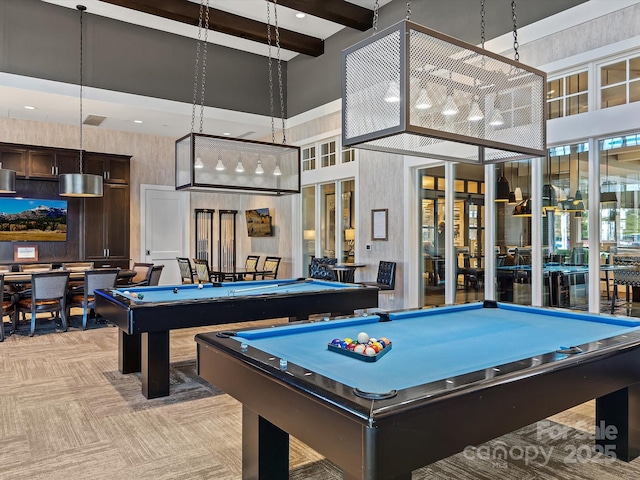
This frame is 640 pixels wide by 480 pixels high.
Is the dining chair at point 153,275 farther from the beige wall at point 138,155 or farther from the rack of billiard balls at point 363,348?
the rack of billiard balls at point 363,348

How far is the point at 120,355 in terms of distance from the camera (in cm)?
439

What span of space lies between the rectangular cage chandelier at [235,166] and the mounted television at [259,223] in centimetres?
484

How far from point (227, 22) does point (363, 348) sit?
6.90 metres

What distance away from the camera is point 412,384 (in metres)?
1.65

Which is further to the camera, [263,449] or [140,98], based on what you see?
[140,98]

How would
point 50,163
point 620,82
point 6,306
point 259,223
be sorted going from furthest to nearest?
1. point 259,223
2. point 50,163
3. point 6,306
4. point 620,82

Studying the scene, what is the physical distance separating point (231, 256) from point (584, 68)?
8.82 m

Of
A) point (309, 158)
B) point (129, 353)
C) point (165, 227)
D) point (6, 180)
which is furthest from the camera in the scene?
point (165, 227)

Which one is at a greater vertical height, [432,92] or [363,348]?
[432,92]

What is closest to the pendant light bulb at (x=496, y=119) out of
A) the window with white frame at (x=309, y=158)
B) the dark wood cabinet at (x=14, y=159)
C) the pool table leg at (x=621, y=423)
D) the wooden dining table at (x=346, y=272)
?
the pool table leg at (x=621, y=423)

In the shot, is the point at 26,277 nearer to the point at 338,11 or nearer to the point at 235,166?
the point at 235,166

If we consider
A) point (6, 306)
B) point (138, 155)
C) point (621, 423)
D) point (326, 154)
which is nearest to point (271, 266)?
point (326, 154)

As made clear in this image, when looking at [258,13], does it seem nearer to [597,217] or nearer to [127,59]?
[127,59]

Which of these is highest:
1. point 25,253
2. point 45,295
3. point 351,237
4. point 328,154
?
point 328,154
